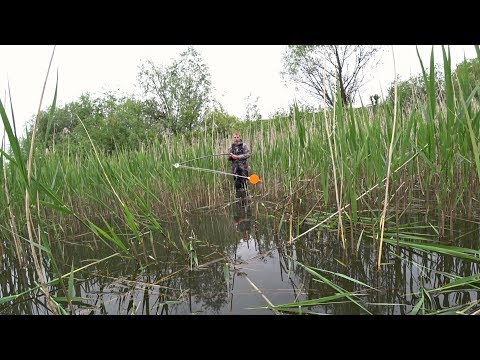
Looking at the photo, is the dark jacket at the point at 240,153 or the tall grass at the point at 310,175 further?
the dark jacket at the point at 240,153

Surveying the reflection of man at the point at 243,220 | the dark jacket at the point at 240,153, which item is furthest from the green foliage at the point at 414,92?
the dark jacket at the point at 240,153

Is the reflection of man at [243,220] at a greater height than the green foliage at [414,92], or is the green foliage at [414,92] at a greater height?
the green foliage at [414,92]

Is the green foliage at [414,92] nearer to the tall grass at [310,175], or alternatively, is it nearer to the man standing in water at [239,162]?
the tall grass at [310,175]

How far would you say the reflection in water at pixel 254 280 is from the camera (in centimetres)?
100

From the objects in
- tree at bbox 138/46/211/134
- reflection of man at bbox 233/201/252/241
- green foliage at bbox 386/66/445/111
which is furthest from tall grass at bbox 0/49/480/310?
tree at bbox 138/46/211/134

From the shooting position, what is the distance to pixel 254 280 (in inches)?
50.1

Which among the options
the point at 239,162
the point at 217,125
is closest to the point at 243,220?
the point at 239,162

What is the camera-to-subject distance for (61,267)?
66.2 inches

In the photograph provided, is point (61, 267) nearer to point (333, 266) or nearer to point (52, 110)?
point (52, 110)

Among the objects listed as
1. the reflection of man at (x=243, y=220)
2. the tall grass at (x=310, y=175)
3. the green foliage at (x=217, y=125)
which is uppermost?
the green foliage at (x=217, y=125)

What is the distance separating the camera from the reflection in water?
3.29ft

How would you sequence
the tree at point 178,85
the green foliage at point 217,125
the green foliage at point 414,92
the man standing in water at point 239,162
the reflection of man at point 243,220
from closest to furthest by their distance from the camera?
the green foliage at point 414,92, the reflection of man at point 243,220, the green foliage at point 217,125, the man standing in water at point 239,162, the tree at point 178,85

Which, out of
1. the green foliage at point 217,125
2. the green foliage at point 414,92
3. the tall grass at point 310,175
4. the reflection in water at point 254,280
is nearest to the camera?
the reflection in water at point 254,280
